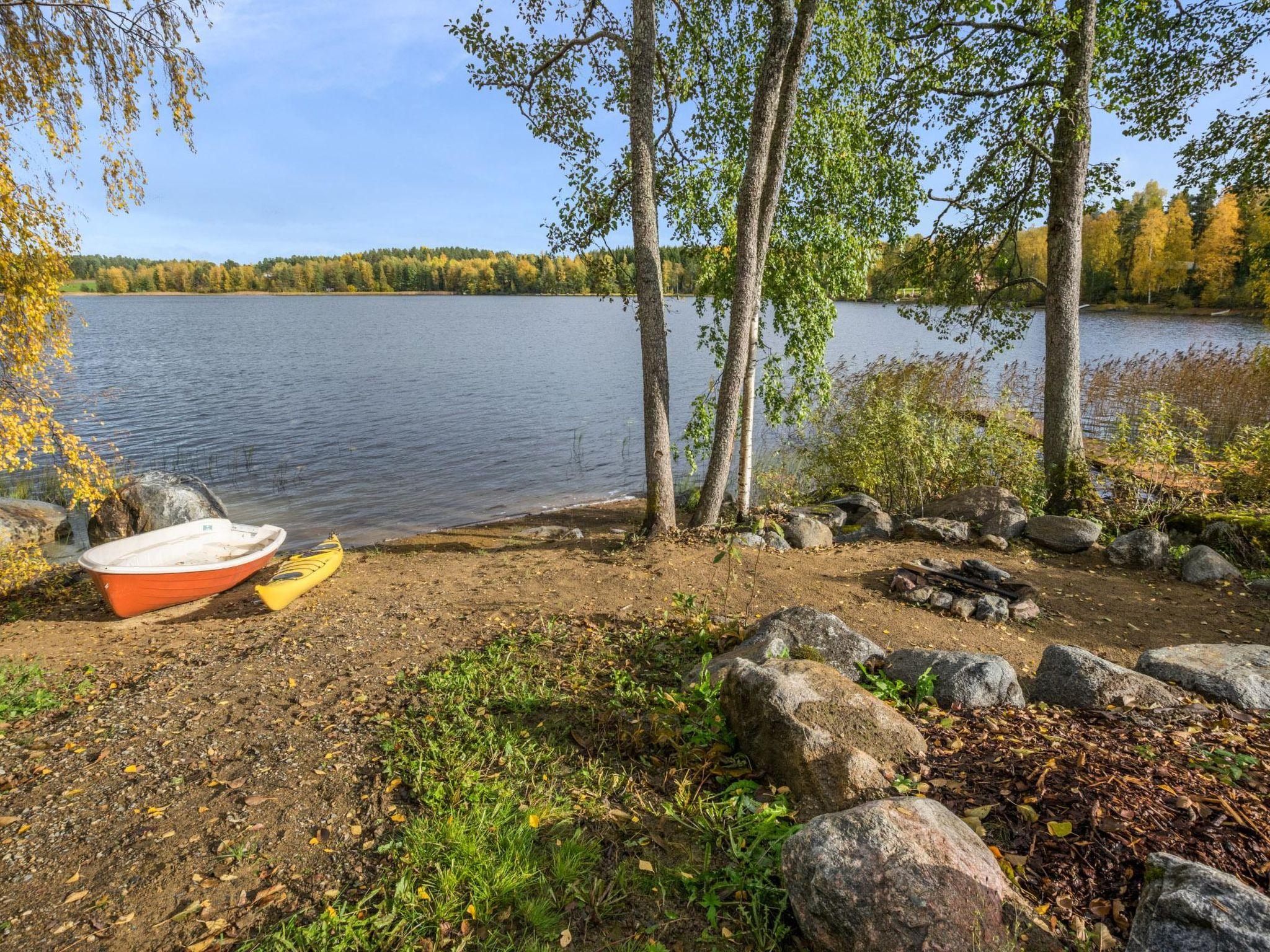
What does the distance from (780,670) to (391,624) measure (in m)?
4.10

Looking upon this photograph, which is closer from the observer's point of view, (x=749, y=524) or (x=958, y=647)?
(x=958, y=647)

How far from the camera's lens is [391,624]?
20.3 ft

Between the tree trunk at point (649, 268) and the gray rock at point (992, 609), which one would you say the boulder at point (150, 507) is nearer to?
the tree trunk at point (649, 268)

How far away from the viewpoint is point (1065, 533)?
8.23 m

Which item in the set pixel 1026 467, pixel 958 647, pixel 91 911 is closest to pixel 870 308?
pixel 1026 467

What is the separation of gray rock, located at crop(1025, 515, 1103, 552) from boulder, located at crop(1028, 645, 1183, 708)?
4626 mm

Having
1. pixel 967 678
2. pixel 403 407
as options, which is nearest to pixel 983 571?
pixel 967 678

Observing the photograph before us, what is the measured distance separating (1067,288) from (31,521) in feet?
60.6

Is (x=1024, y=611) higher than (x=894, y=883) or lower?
lower

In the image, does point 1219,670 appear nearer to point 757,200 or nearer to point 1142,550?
point 1142,550

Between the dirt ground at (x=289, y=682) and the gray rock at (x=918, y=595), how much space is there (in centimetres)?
24

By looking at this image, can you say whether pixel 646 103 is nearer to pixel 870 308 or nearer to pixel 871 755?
pixel 871 755

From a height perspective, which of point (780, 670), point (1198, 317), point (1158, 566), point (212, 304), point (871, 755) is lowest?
point (1158, 566)

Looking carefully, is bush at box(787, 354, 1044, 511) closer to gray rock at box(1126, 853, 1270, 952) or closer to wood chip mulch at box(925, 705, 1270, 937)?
wood chip mulch at box(925, 705, 1270, 937)
